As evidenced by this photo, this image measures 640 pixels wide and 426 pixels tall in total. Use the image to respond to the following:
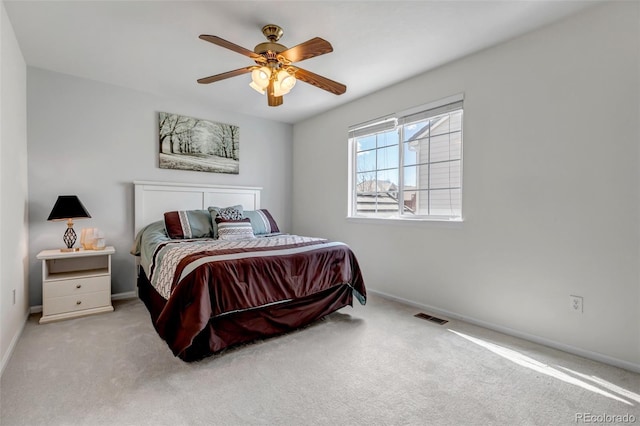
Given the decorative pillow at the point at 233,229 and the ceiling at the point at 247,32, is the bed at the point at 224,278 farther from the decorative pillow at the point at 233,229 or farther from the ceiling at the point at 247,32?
the ceiling at the point at 247,32

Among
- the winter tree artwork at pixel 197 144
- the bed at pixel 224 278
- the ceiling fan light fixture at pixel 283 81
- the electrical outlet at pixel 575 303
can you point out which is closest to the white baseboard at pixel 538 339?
the electrical outlet at pixel 575 303

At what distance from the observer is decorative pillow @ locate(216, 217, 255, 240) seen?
3348mm

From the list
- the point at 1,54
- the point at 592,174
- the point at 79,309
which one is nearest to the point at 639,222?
the point at 592,174

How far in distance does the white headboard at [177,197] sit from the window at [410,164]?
1.66m

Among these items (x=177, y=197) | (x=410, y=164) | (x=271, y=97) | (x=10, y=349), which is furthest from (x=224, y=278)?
(x=410, y=164)

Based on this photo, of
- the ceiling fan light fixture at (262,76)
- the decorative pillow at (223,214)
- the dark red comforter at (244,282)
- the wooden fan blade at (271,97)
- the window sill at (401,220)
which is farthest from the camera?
the decorative pillow at (223,214)

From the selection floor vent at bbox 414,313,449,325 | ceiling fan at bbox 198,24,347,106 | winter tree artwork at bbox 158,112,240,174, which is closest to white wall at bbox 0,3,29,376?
winter tree artwork at bbox 158,112,240,174

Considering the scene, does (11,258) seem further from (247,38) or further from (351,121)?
(351,121)

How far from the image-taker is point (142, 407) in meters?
1.60

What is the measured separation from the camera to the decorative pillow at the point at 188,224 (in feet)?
10.9

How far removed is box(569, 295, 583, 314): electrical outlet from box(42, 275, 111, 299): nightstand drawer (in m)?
4.04

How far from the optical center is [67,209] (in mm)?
2947

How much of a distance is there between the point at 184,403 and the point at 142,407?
204 millimetres

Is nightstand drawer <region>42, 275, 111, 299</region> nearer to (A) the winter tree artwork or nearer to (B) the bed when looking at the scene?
(B) the bed
